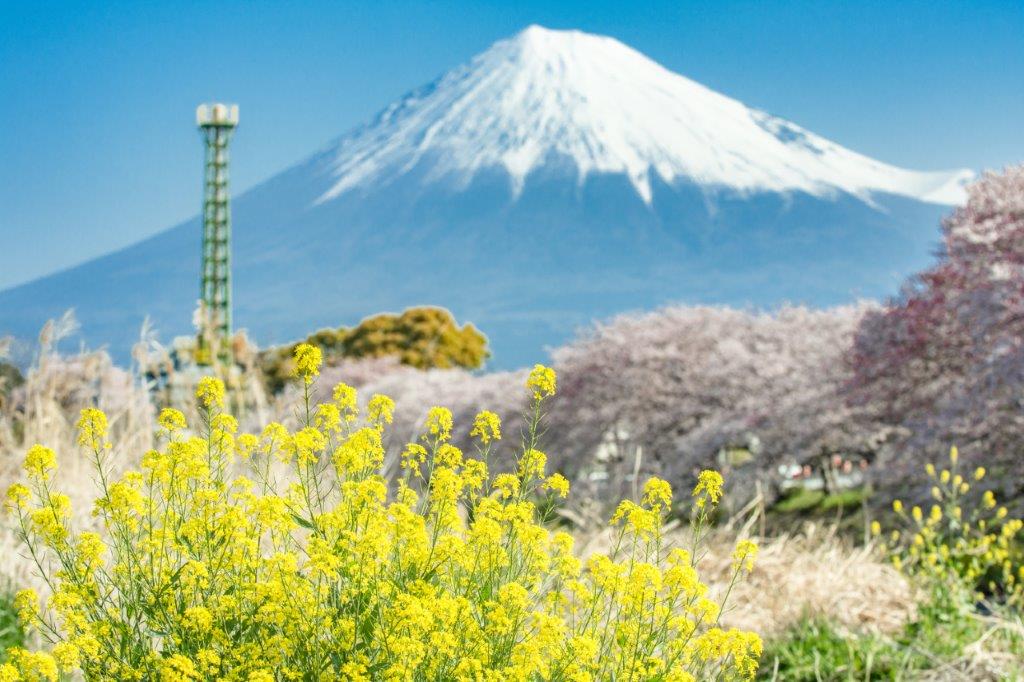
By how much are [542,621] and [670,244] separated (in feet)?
560

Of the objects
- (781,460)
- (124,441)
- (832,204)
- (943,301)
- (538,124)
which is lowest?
(781,460)

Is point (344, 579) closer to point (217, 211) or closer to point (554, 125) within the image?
point (217, 211)

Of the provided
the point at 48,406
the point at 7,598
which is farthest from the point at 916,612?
the point at 48,406

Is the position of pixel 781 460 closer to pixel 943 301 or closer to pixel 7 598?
pixel 943 301

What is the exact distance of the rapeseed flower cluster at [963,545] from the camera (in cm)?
559

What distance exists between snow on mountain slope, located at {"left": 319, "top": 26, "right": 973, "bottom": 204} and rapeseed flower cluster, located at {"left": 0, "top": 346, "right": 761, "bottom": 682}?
6359 inches

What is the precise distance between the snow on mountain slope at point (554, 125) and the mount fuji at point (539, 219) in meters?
0.33

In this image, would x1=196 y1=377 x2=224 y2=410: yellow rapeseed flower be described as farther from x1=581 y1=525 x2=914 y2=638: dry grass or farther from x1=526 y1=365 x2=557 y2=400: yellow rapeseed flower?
x1=581 y1=525 x2=914 y2=638: dry grass

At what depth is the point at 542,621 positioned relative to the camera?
2.53 m

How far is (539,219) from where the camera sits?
167 meters

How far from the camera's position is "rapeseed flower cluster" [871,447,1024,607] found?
18.3 ft

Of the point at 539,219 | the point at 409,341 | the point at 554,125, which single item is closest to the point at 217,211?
the point at 409,341

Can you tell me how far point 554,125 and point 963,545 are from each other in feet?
561

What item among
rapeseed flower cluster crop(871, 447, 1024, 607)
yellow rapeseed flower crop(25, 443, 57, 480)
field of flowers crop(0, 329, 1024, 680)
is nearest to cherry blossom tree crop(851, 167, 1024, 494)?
rapeseed flower cluster crop(871, 447, 1024, 607)
